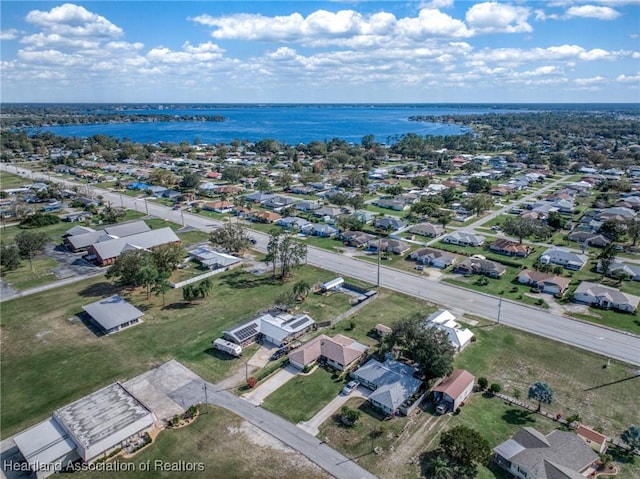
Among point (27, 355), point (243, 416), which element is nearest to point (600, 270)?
point (243, 416)

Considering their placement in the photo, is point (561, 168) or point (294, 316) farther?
point (561, 168)

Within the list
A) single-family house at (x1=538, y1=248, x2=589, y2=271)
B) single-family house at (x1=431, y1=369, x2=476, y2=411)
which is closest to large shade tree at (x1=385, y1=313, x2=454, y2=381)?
single-family house at (x1=431, y1=369, x2=476, y2=411)

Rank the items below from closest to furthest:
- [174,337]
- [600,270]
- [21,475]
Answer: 1. [21,475]
2. [174,337]
3. [600,270]

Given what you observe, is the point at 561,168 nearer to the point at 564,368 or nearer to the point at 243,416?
the point at 564,368

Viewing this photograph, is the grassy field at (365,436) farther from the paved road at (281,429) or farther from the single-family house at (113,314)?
the single-family house at (113,314)

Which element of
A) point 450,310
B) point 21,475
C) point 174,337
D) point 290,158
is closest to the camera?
point 21,475

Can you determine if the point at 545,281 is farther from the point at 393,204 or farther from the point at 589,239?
the point at 393,204
